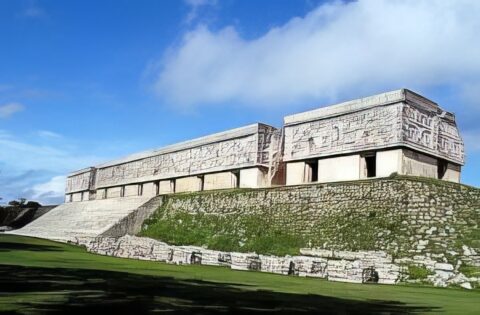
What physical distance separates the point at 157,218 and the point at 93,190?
2201 centimetres

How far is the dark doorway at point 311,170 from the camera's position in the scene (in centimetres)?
2342

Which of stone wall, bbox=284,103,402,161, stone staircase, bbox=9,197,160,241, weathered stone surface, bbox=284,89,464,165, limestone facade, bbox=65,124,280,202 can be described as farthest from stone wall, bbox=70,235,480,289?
limestone facade, bbox=65,124,280,202

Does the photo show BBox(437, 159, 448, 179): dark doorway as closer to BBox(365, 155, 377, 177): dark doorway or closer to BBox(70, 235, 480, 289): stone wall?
BBox(365, 155, 377, 177): dark doorway

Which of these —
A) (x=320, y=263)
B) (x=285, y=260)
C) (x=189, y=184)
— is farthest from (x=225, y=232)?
(x=189, y=184)

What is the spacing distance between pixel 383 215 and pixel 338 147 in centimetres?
610

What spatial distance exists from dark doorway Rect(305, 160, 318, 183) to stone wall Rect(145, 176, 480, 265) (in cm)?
353

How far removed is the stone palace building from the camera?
20.1 m

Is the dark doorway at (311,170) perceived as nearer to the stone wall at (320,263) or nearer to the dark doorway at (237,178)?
the dark doorway at (237,178)

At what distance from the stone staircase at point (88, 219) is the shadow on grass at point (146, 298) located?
14.4 m

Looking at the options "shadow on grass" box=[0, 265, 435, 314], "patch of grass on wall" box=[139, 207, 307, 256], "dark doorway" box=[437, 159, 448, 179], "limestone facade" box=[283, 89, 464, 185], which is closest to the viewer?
"shadow on grass" box=[0, 265, 435, 314]

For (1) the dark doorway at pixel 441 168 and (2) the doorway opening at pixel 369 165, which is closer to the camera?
(2) the doorway opening at pixel 369 165

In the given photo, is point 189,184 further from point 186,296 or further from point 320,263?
point 186,296

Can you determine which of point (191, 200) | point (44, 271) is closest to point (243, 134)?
point (191, 200)

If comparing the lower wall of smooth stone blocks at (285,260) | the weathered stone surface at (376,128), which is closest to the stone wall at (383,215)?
the lower wall of smooth stone blocks at (285,260)
